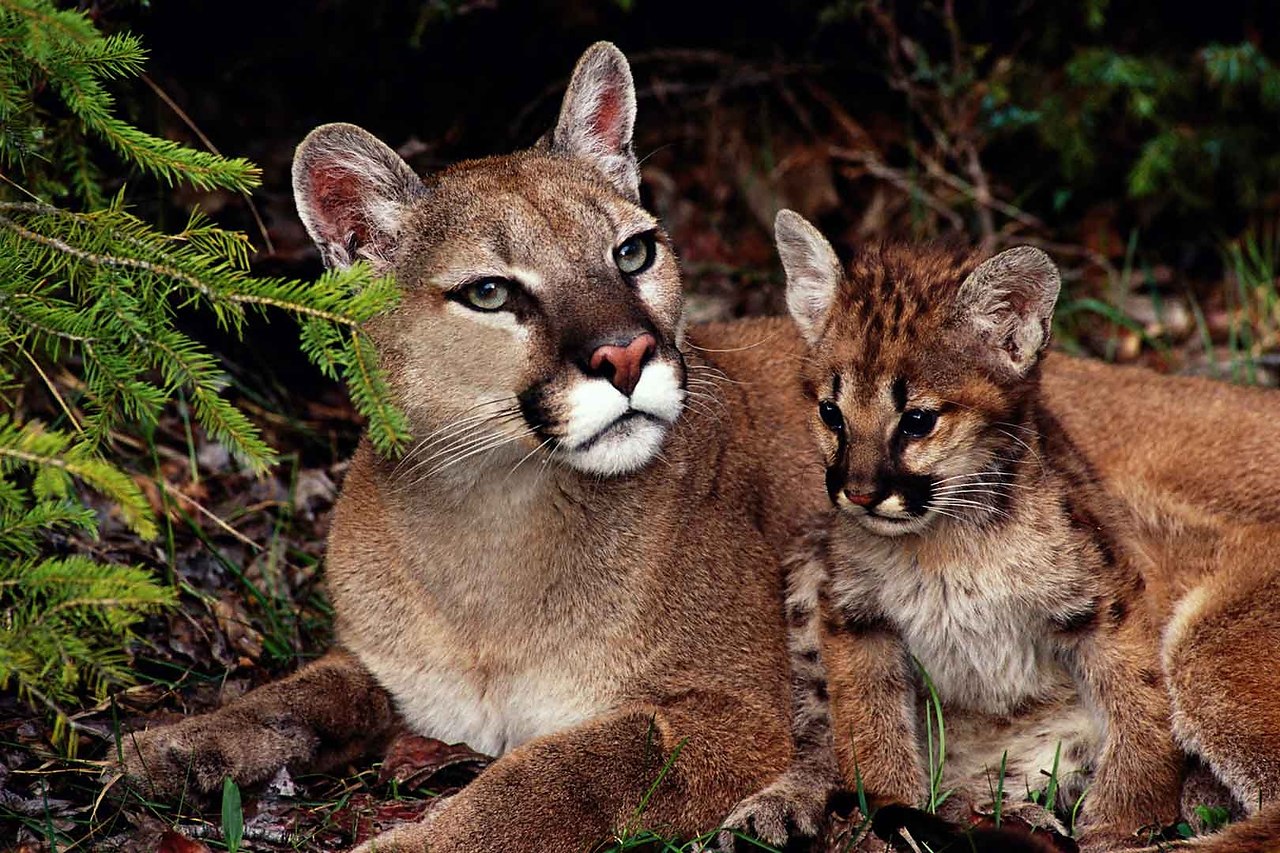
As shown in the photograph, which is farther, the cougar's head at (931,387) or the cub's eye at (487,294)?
the cub's eye at (487,294)

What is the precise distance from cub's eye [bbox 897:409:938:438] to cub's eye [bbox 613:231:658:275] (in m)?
1.21

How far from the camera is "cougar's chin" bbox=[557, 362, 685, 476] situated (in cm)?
494

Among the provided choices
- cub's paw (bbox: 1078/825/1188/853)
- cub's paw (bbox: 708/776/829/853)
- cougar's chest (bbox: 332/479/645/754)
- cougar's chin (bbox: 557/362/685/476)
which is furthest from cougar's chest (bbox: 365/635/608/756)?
cub's paw (bbox: 1078/825/1188/853)

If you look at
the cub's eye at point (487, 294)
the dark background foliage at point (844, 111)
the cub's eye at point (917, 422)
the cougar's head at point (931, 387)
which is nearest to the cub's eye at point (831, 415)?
the cougar's head at point (931, 387)

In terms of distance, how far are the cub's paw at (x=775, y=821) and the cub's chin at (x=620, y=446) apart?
128 centimetres

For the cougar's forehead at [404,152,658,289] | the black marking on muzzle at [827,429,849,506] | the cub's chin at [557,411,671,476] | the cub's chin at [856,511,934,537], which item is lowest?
the cub's chin at [856,511,934,537]

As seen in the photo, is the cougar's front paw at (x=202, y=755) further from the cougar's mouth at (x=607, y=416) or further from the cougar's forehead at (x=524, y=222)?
the cougar's forehead at (x=524, y=222)

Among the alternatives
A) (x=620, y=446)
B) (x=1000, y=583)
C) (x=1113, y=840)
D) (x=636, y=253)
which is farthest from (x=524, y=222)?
(x=1113, y=840)

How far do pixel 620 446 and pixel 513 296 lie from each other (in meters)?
0.67

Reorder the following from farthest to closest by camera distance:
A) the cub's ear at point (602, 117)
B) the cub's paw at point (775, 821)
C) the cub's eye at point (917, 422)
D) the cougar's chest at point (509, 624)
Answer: the cub's ear at point (602, 117) < the cougar's chest at point (509, 624) < the cub's paw at point (775, 821) < the cub's eye at point (917, 422)

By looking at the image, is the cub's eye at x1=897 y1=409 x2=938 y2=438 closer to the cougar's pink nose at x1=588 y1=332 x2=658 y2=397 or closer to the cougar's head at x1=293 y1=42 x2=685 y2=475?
the cougar's head at x1=293 y1=42 x2=685 y2=475

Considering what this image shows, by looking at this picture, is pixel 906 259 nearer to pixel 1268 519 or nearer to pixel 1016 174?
pixel 1268 519

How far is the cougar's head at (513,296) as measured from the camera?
4.99 meters

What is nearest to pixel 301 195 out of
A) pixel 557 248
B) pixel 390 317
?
pixel 390 317
